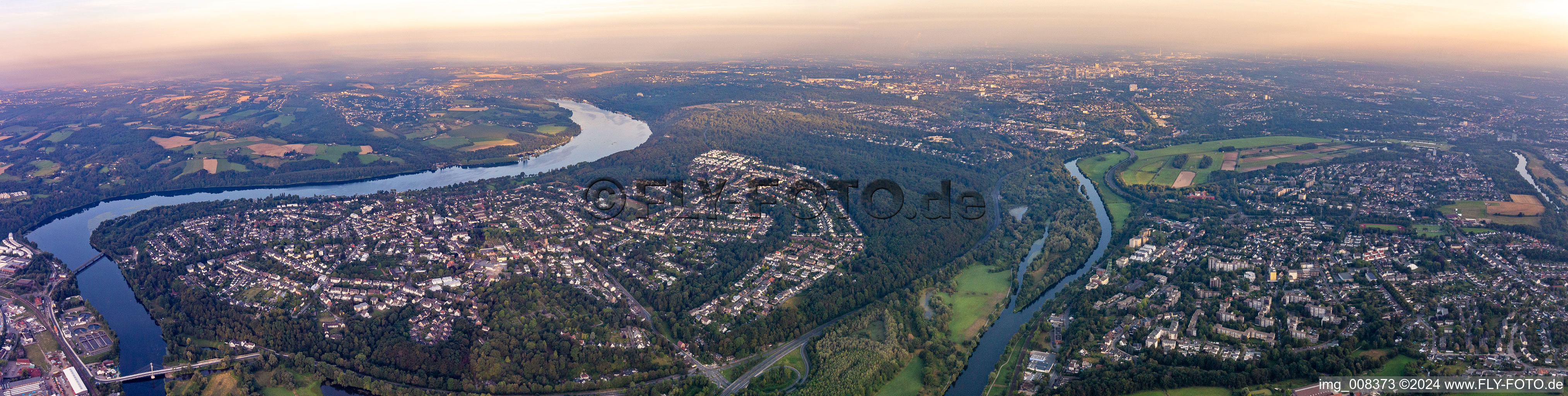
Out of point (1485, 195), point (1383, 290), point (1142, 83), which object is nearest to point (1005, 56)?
point (1142, 83)

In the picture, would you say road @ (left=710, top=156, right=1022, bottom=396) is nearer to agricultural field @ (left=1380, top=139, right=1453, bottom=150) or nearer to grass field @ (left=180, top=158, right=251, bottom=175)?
grass field @ (left=180, top=158, right=251, bottom=175)

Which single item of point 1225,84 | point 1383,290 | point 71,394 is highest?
point 1225,84

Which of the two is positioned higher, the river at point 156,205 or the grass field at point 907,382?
the river at point 156,205

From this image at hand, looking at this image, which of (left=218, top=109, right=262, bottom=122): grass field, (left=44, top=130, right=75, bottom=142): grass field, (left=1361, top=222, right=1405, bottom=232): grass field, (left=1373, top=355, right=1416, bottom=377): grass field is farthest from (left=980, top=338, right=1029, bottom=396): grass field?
(left=218, top=109, right=262, bottom=122): grass field

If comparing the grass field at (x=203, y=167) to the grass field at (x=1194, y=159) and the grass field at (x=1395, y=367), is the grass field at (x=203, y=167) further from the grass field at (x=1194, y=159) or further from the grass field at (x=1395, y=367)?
the grass field at (x=1395, y=367)

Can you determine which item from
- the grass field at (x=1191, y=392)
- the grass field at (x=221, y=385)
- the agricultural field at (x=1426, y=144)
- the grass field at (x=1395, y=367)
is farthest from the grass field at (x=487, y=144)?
the agricultural field at (x=1426, y=144)

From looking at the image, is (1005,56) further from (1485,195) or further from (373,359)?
(373,359)
